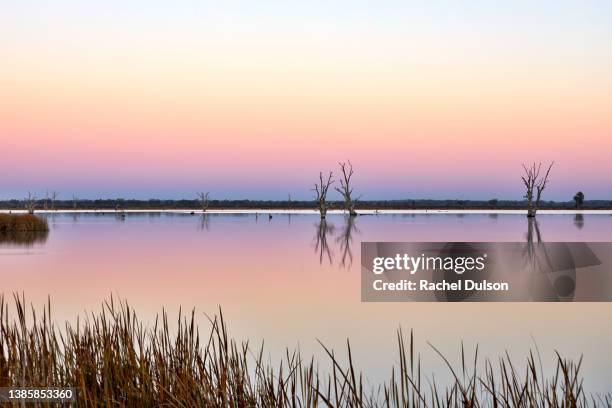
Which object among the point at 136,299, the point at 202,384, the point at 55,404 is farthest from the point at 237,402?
the point at 136,299

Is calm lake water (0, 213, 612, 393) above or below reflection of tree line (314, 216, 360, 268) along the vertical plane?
below

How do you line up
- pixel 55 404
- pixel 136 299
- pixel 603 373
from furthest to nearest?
pixel 136 299
pixel 603 373
pixel 55 404

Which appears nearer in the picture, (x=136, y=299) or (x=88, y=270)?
(x=136, y=299)

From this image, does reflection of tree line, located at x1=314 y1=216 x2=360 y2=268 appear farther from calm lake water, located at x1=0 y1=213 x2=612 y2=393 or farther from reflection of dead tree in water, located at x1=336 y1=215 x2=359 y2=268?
calm lake water, located at x1=0 y1=213 x2=612 y2=393

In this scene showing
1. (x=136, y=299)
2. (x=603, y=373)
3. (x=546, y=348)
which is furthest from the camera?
Result: (x=136, y=299)

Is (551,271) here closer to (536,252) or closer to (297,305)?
(536,252)

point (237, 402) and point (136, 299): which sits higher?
point (237, 402)

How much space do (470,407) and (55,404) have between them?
2.64 meters

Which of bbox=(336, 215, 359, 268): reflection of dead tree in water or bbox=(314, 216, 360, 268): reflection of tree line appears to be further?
bbox=(314, 216, 360, 268): reflection of tree line

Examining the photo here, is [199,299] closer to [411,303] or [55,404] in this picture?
[411,303]

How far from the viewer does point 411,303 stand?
16.8 meters

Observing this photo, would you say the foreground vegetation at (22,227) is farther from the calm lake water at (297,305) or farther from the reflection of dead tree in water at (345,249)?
Result: the reflection of dead tree in water at (345,249)

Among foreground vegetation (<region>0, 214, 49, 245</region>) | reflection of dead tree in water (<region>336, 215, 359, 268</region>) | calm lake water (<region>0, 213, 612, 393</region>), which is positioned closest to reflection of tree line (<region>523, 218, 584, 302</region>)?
calm lake water (<region>0, 213, 612, 393</region>)

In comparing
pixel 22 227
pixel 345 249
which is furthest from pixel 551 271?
pixel 22 227
